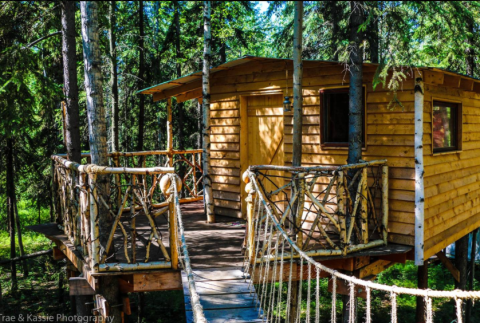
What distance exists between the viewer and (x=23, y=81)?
7.18 m

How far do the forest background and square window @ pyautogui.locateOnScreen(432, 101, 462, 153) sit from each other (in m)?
1.06

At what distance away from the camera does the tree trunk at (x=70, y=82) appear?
703 cm

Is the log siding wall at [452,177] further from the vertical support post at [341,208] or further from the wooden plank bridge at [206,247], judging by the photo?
the vertical support post at [341,208]

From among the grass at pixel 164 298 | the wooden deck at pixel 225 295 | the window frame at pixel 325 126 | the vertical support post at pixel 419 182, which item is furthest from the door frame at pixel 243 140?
the grass at pixel 164 298

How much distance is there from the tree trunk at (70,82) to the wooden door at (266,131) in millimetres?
3314

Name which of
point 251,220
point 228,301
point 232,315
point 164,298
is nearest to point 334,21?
point 251,220

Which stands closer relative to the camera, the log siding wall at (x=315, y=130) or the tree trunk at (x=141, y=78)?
the log siding wall at (x=315, y=130)

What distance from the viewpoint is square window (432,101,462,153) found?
6984mm

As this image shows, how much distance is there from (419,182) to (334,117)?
5.99ft

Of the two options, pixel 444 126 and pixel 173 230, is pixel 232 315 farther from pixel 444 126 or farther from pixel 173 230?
pixel 444 126

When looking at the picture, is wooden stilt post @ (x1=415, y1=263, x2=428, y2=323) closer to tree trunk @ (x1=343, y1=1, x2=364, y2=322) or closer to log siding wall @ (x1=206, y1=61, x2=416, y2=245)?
log siding wall @ (x1=206, y1=61, x2=416, y2=245)

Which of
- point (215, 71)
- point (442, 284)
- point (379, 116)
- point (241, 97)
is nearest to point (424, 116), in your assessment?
point (379, 116)

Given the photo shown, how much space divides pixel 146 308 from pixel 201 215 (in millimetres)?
5567

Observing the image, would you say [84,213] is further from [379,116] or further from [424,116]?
[424,116]
